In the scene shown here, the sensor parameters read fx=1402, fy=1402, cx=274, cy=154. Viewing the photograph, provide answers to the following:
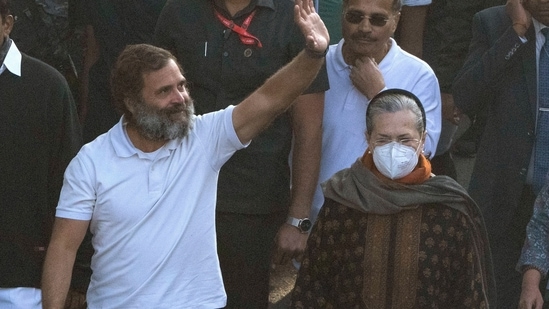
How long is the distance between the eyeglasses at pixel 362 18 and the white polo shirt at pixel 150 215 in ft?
3.45

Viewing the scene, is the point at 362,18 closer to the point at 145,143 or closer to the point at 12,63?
the point at 145,143

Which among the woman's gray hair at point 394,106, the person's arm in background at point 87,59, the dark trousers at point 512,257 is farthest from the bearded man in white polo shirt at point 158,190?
the person's arm in background at point 87,59

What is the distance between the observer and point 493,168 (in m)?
6.72

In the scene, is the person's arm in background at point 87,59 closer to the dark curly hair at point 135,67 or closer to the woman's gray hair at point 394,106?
the dark curly hair at point 135,67

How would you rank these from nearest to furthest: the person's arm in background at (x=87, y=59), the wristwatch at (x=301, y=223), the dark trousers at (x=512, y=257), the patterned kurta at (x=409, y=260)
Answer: the patterned kurta at (x=409, y=260), the wristwatch at (x=301, y=223), the dark trousers at (x=512, y=257), the person's arm in background at (x=87, y=59)

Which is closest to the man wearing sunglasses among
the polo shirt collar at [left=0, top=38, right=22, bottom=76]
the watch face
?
the watch face

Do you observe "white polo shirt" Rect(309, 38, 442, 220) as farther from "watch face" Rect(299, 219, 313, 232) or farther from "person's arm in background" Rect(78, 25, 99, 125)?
"person's arm in background" Rect(78, 25, 99, 125)

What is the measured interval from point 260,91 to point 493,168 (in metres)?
1.67

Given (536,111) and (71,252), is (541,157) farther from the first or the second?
(71,252)

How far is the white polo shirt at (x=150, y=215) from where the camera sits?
212 inches

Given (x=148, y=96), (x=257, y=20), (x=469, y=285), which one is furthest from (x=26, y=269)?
(x=469, y=285)

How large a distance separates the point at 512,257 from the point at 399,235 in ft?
4.93

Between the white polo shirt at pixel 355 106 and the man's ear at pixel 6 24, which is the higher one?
the man's ear at pixel 6 24

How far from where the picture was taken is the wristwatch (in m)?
6.31
